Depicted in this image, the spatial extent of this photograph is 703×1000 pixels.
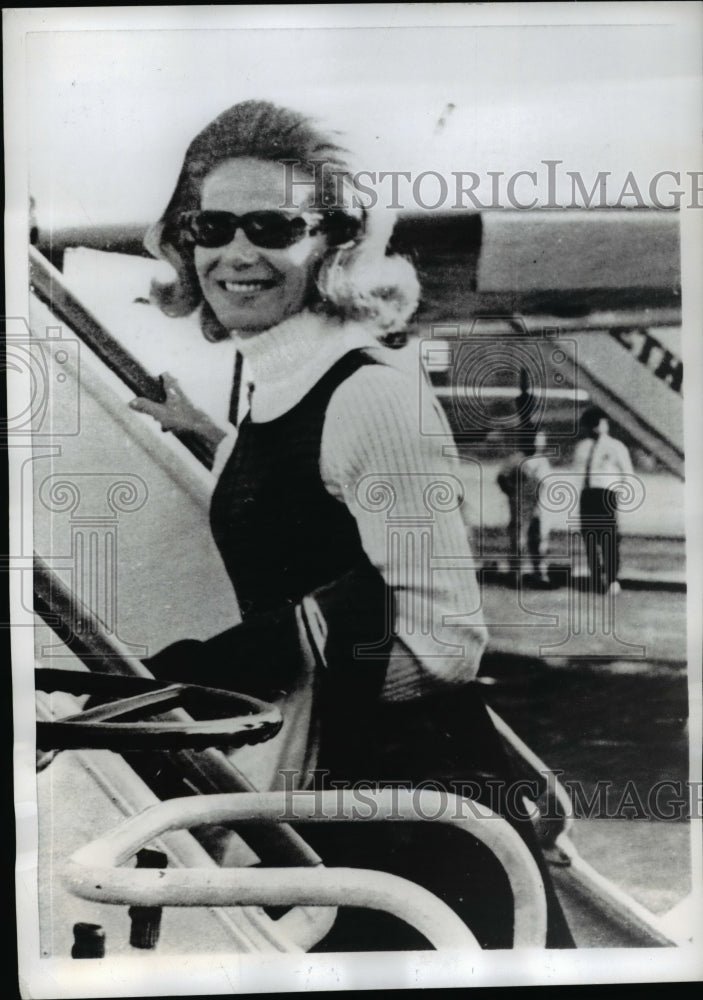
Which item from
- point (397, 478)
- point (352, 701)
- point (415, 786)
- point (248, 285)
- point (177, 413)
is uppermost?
point (248, 285)

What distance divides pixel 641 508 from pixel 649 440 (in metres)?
0.14

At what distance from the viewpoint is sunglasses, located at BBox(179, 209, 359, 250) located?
5.50 ft

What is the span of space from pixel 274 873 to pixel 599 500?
0.97 meters

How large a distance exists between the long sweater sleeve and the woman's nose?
0.31 meters

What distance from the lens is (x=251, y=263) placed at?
1.69 metres

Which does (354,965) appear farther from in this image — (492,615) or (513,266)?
(513,266)

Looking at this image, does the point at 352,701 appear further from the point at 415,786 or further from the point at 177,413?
the point at 177,413

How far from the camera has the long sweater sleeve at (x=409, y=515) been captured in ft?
5.52

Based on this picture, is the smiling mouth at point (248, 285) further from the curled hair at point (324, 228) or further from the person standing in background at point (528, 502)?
the person standing in background at point (528, 502)

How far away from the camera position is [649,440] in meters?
1.71

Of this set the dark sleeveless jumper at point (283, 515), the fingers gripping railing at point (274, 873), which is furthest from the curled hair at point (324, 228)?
the fingers gripping railing at point (274, 873)

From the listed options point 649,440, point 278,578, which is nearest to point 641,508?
point 649,440

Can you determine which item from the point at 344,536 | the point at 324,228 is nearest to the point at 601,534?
the point at 344,536

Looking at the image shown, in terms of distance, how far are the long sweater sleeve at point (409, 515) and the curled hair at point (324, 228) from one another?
15 centimetres
